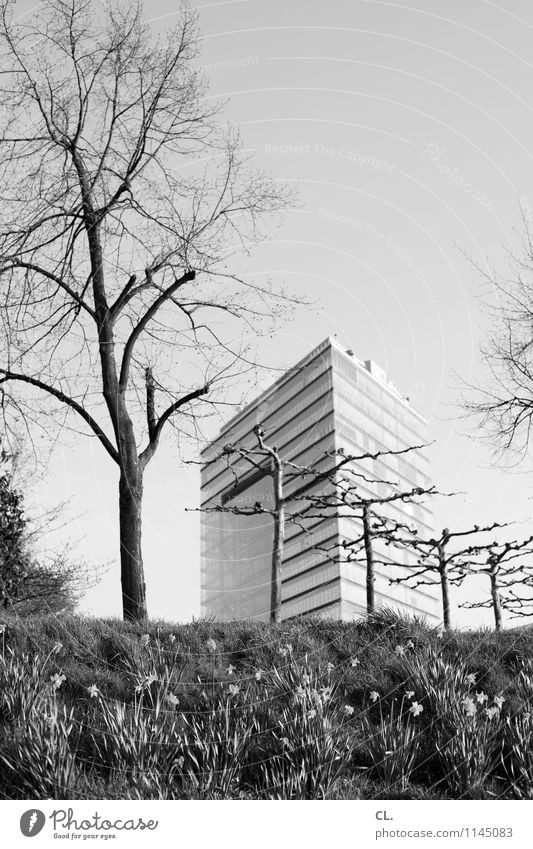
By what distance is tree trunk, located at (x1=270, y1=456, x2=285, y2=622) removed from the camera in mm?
13042

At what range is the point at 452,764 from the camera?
18.9ft

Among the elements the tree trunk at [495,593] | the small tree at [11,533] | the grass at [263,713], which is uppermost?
the small tree at [11,533]

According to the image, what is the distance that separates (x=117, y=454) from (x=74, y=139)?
4.98 m

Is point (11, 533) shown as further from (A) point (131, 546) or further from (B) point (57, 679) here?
(B) point (57, 679)

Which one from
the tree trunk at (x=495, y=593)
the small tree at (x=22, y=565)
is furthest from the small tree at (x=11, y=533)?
the tree trunk at (x=495, y=593)

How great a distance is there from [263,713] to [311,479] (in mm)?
19033

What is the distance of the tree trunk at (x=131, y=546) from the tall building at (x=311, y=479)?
102 cm

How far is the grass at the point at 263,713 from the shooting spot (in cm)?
543

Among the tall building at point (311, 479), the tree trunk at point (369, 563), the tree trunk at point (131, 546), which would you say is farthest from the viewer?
the tall building at point (311, 479)

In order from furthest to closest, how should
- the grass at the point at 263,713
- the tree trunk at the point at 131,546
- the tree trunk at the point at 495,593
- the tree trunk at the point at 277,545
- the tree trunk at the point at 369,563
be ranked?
the tree trunk at the point at 495,593 < the tree trunk at the point at 369,563 < the tree trunk at the point at 277,545 < the tree trunk at the point at 131,546 < the grass at the point at 263,713

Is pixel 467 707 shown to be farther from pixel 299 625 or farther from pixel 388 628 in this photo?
pixel 299 625

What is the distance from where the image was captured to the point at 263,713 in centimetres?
625

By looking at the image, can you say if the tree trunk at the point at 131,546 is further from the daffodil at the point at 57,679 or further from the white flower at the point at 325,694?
the white flower at the point at 325,694
